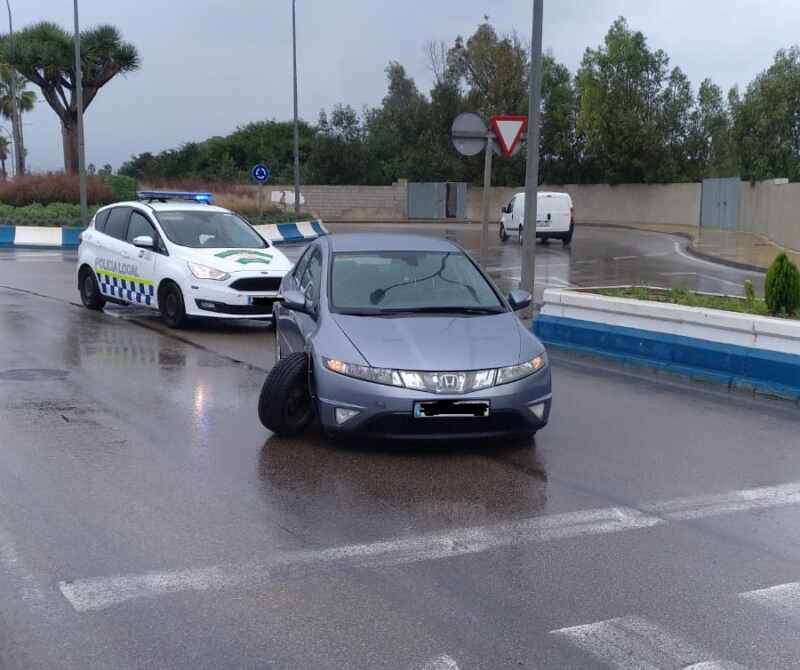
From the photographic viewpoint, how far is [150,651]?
4352mm

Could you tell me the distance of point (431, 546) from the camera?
225 inches

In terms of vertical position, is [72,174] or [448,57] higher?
[448,57]

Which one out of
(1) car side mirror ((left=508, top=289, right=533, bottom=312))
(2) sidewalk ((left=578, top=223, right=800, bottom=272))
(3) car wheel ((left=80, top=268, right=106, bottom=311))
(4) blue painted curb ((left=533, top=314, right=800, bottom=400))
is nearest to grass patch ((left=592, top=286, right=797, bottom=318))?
(4) blue painted curb ((left=533, top=314, right=800, bottom=400))

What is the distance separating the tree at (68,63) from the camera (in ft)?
139

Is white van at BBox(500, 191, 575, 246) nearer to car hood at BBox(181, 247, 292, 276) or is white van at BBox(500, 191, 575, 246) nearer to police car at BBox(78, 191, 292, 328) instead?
police car at BBox(78, 191, 292, 328)

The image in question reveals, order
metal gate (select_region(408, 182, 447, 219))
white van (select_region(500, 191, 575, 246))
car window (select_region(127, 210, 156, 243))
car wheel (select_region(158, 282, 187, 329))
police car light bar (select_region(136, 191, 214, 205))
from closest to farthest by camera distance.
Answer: car wheel (select_region(158, 282, 187, 329)) → car window (select_region(127, 210, 156, 243)) → police car light bar (select_region(136, 191, 214, 205)) → white van (select_region(500, 191, 575, 246)) → metal gate (select_region(408, 182, 447, 219))

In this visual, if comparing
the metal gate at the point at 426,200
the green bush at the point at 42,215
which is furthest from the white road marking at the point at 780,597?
the metal gate at the point at 426,200

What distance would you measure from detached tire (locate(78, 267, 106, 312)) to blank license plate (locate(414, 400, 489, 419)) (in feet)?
31.3

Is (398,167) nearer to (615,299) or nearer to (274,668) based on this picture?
(615,299)

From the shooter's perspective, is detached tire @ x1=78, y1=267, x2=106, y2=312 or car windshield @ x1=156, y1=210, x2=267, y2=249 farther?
detached tire @ x1=78, y1=267, x2=106, y2=312

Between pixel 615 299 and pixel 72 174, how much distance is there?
33.7m

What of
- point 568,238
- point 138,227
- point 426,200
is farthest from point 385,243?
point 426,200

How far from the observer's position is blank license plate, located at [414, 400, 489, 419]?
23.5 ft

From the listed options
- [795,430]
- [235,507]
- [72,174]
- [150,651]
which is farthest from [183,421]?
[72,174]
